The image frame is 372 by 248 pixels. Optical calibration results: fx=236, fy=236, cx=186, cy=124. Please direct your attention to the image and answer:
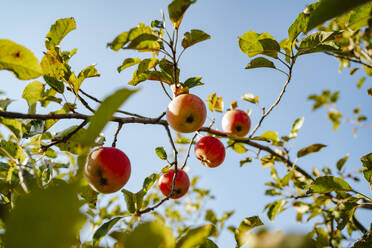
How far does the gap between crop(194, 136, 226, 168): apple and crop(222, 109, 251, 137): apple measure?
375 mm

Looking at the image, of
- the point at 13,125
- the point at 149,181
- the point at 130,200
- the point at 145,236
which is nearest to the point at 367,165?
the point at 149,181

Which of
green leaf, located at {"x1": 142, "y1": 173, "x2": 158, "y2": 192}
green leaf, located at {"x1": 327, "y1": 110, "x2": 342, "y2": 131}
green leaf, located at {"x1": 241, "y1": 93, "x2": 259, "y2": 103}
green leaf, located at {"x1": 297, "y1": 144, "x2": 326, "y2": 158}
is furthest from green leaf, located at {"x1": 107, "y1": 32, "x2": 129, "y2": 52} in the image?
green leaf, located at {"x1": 327, "y1": 110, "x2": 342, "y2": 131}

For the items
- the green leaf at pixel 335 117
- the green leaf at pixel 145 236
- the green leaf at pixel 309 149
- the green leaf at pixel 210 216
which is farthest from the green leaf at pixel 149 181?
the green leaf at pixel 335 117

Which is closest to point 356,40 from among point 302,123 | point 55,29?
point 302,123

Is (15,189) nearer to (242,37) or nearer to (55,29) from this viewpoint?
(55,29)

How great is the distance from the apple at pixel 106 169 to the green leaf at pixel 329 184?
1.29 meters

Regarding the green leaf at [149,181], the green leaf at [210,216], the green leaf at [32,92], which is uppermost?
the green leaf at [32,92]

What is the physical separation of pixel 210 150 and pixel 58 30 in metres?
1.47

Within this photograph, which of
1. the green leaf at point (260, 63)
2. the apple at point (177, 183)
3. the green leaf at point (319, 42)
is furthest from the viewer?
the apple at point (177, 183)

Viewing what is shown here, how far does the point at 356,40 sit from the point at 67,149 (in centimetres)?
366

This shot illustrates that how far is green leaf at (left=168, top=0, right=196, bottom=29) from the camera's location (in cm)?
121

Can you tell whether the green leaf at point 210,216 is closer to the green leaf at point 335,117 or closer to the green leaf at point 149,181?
the green leaf at point 149,181

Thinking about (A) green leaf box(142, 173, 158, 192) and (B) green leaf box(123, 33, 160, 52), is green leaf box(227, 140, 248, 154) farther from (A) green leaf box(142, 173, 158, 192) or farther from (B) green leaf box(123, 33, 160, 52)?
(B) green leaf box(123, 33, 160, 52)

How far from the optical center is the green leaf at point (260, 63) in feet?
5.75
